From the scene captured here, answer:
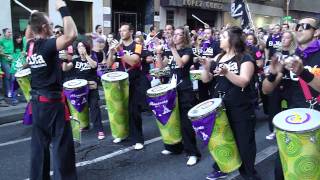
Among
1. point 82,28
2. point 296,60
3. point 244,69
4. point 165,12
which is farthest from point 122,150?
point 165,12

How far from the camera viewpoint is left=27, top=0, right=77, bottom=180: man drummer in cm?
413

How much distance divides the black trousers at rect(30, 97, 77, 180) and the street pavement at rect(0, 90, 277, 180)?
30.4 inches

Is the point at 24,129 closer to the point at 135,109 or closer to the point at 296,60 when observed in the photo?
the point at 135,109

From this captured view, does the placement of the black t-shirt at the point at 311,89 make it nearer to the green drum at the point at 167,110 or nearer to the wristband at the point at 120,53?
the green drum at the point at 167,110

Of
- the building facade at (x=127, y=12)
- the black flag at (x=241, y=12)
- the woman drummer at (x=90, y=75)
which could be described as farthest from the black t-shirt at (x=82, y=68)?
the building facade at (x=127, y=12)

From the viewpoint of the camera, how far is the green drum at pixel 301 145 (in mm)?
3318

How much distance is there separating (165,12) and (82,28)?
4.79 m

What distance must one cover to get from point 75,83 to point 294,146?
413cm

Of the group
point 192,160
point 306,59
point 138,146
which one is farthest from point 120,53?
point 306,59

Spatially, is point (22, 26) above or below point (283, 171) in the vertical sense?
above

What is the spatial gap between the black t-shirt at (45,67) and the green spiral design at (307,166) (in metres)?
2.41

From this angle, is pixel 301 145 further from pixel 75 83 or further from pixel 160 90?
pixel 75 83

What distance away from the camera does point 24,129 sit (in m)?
7.68

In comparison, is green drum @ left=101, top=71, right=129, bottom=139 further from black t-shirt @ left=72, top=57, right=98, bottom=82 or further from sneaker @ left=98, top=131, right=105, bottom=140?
black t-shirt @ left=72, top=57, right=98, bottom=82
